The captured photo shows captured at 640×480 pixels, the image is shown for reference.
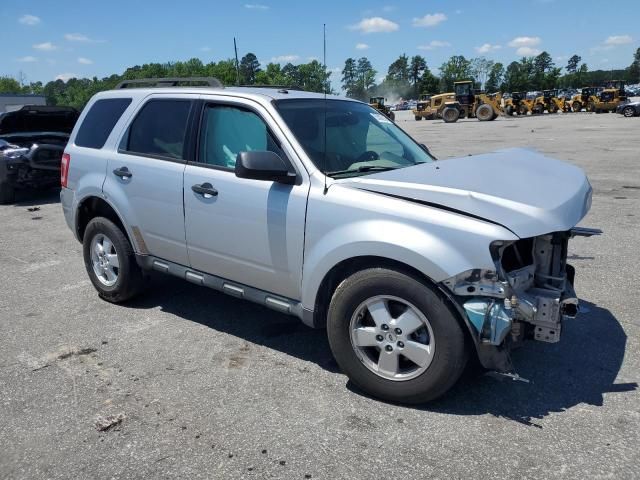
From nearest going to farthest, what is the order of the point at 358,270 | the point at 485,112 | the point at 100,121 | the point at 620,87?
1. the point at 358,270
2. the point at 100,121
3. the point at 485,112
4. the point at 620,87

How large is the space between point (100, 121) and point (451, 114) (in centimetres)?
3824

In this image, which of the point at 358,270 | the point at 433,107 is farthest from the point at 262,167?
the point at 433,107

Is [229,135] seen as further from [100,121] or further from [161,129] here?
[100,121]

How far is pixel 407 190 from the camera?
10.4 ft

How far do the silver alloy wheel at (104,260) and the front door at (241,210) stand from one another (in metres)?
1.12

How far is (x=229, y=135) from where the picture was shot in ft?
13.4

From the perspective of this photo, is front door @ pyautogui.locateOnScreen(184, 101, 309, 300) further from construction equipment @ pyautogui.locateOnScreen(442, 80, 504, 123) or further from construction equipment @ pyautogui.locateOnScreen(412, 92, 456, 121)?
construction equipment @ pyautogui.locateOnScreen(412, 92, 456, 121)

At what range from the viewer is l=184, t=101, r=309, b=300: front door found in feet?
11.7

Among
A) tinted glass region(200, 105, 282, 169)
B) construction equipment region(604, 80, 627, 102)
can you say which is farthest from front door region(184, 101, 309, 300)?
construction equipment region(604, 80, 627, 102)

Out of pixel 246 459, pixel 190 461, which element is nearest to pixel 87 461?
pixel 190 461

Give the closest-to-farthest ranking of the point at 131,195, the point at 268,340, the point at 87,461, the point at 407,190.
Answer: the point at 87,461 → the point at 407,190 → the point at 268,340 → the point at 131,195

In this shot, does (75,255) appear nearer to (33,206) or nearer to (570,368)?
(33,206)

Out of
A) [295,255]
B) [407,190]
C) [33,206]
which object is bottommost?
[33,206]

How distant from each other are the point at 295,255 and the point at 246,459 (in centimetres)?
128
